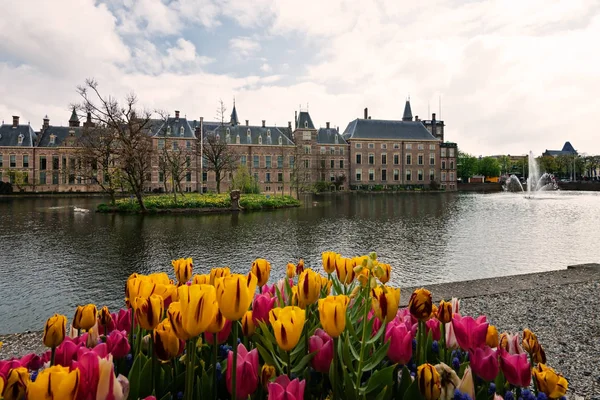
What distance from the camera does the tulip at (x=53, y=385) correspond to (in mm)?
845

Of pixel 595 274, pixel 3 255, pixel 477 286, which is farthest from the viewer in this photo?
pixel 3 255

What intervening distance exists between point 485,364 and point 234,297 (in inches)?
37.8

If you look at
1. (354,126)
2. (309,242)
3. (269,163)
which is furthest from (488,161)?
(309,242)

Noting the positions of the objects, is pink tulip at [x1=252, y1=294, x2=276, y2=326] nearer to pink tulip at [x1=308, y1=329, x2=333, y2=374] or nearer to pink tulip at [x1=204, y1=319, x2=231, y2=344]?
pink tulip at [x1=204, y1=319, x2=231, y2=344]

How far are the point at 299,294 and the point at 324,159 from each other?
2094 inches

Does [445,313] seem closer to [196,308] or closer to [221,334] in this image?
[221,334]

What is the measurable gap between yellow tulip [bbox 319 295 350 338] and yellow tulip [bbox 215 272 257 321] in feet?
0.90

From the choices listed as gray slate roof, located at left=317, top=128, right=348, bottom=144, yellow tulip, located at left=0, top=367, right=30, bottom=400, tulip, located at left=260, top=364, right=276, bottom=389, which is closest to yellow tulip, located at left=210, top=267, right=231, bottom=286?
tulip, located at left=260, top=364, right=276, bottom=389

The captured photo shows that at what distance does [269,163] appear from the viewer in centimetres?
5041

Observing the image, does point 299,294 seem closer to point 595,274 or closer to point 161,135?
point 595,274

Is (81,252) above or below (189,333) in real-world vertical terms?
below

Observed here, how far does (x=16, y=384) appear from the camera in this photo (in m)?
1.05

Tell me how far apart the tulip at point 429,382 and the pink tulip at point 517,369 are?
0.32 m

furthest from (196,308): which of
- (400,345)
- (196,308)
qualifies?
(400,345)
